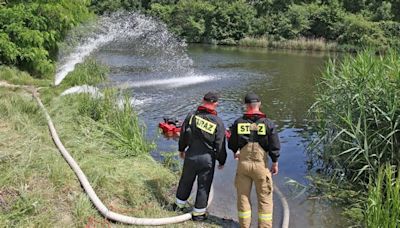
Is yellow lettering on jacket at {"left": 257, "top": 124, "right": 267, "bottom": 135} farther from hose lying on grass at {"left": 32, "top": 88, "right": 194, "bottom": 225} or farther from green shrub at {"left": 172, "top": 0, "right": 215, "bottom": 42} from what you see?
green shrub at {"left": 172, "top": 0, "right": 215, "bottom": 42}

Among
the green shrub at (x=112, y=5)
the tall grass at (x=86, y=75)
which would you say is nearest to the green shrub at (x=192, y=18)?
the green shrub at (x=112, y=5)

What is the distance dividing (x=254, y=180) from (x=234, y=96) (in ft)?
33.0

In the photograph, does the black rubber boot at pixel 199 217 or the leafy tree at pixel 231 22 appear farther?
the leafy tree at pixel 231 22

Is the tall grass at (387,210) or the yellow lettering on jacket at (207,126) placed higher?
the yellow lettering on jacket at (207,126)

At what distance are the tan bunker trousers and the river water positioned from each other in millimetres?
700

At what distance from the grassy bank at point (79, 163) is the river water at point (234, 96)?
0.96 m

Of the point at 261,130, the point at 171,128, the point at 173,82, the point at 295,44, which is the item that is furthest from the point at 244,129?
the point at 295,44

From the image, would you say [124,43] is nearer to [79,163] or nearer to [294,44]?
[294,44]

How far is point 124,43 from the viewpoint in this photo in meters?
33.5

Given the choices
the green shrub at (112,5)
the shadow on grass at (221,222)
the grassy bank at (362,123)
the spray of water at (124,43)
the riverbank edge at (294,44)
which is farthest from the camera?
the green shrub at (112,5)

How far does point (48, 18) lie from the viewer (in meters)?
13.0

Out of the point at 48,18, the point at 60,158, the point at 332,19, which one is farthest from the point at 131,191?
the point at 332,19

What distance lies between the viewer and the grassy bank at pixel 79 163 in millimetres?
4121

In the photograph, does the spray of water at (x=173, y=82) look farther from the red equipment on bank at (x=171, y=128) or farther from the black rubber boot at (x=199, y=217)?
the black rubber boot at (x=199, y=217)
